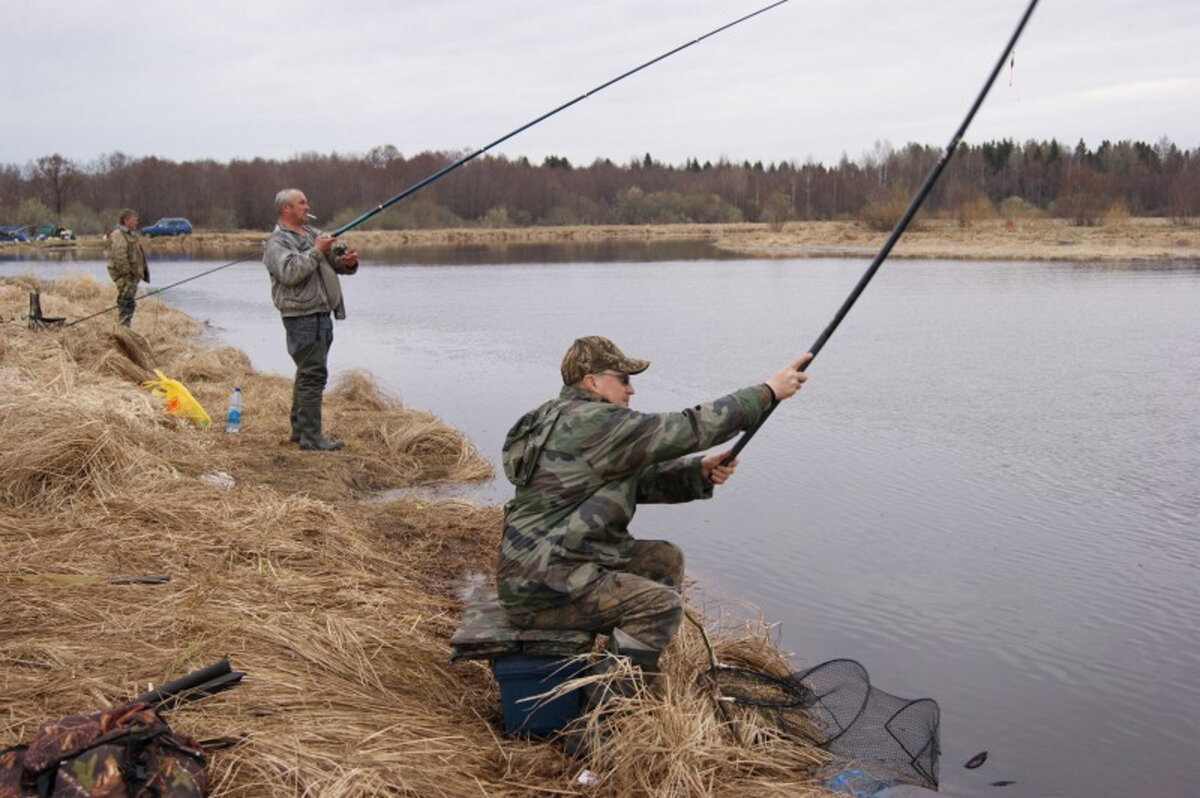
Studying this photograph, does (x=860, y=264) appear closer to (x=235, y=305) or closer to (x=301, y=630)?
Answer: (x=235, y=305)

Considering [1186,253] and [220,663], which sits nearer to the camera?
[220,663]

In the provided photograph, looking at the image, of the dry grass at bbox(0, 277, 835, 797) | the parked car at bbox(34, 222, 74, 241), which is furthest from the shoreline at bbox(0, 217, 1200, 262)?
the dry grass at bbox(0, 277, 835, 797)

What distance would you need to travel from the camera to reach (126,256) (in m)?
14.7

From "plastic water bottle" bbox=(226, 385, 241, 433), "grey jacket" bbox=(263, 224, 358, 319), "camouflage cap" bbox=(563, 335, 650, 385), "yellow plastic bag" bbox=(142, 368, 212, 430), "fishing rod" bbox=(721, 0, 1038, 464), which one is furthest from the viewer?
"yellow plastic bag" bbox=(142, 368, 212, 430)

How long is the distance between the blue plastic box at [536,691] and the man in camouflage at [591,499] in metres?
0.12

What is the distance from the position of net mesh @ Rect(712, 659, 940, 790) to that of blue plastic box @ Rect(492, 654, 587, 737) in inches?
22.8

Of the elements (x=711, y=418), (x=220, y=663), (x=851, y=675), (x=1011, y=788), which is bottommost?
(x=1011, y=788)

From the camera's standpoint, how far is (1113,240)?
136 feet

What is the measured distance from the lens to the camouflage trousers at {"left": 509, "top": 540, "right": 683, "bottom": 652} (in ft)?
12.9

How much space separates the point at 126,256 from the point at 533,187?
3007 inches

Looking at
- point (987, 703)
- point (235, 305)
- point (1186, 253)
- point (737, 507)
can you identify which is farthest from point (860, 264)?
point (987, 703)

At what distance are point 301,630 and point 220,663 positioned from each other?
0.75 meters

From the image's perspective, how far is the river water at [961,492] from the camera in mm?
5051

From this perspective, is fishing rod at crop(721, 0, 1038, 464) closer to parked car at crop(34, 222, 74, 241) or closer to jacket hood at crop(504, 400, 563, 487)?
jacket hood at crop(504, 400, 563, 487)
